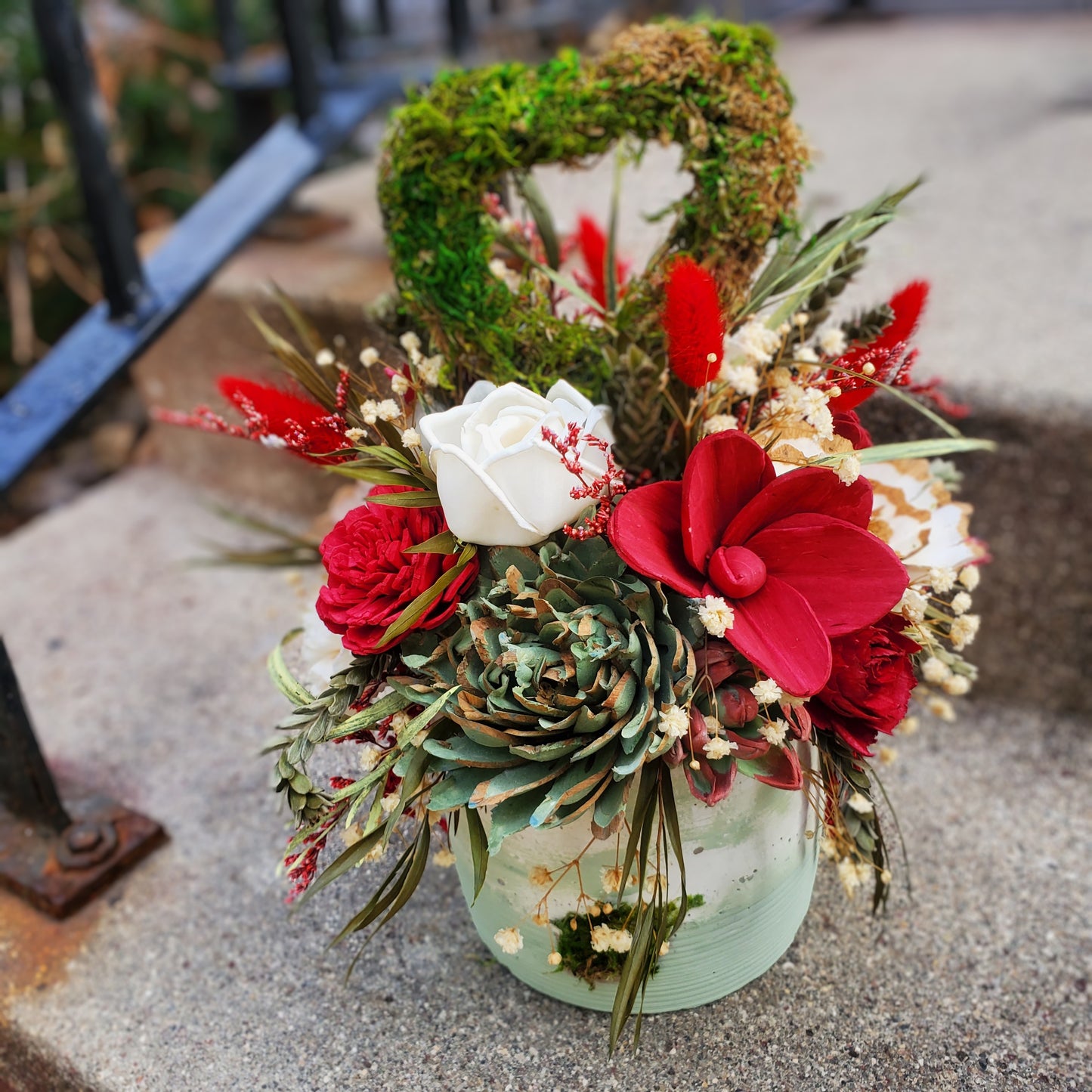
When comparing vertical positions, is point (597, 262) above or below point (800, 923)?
above

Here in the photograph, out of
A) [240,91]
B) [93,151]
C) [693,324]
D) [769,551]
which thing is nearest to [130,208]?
[93,151]

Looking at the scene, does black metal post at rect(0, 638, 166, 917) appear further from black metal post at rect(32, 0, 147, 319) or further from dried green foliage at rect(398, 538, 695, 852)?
black metal post at rect(32, 0, 147, 319)

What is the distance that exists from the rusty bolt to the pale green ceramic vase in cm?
50

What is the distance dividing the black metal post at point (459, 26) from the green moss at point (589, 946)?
1938mm

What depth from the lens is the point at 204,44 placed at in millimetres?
2881

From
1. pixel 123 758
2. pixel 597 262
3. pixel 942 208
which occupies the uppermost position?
pixel 597 262

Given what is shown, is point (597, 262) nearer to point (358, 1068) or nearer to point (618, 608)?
point (618, 608)

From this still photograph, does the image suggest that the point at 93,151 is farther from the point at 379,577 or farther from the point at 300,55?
the point at 379,577

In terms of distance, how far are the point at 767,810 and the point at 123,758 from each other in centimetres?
93

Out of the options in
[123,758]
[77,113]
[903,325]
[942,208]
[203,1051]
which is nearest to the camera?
[903,325]

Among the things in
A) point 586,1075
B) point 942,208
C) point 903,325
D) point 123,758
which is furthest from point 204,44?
point 586,1075

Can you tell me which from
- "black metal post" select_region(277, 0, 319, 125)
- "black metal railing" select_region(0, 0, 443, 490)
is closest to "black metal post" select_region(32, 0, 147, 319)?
"black metal railing" select_region(0, 0, 443, 490)

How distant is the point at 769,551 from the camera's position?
2.36ft

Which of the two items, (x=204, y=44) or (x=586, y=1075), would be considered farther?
(x=204, y=44)
